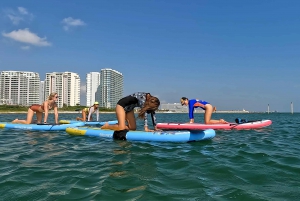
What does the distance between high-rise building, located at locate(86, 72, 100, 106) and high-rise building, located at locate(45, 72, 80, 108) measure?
1567cm

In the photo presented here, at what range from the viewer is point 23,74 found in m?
154

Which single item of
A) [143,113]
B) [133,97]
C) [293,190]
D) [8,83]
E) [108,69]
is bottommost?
[293,190]

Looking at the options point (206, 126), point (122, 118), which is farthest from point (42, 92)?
point (122, 118)

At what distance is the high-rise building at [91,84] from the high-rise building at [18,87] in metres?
36.5

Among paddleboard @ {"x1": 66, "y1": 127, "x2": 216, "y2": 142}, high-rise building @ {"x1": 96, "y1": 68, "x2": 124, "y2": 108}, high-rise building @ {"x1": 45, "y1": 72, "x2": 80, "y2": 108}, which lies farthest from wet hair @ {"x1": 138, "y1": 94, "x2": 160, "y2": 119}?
high-rise building @ {"x1": 96, "y1": 68, "x2": 124, "y2": 108}

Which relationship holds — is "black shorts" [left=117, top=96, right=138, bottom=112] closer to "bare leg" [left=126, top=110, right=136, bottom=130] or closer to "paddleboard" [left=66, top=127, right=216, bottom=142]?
"bare leg" [left=126, top=110, right=136, bottom=130]

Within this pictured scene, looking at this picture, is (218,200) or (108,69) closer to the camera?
(218,200)

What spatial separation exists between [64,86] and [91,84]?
2339 cm

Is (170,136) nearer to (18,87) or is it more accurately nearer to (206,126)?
(206,126)

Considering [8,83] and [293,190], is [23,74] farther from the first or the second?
[293,190]

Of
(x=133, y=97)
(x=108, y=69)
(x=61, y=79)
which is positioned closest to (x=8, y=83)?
(x=61, y=79)

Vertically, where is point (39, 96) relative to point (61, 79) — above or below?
below

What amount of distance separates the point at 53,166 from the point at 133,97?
165 inches

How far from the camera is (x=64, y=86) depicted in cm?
16025
